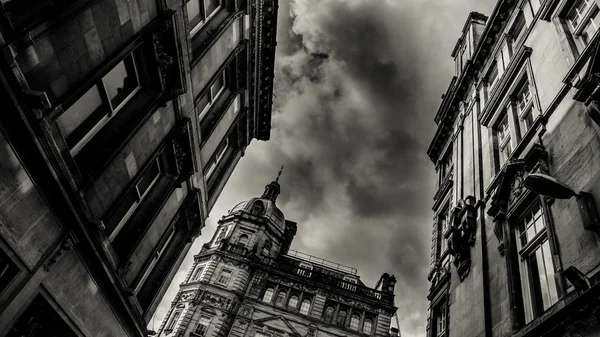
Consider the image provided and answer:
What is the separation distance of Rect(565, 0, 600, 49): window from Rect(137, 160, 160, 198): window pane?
47.9 feet

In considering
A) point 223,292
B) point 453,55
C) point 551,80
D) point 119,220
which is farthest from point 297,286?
point 551,80

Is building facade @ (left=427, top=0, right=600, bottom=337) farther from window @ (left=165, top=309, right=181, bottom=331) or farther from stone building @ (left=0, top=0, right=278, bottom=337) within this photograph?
window @ (left=165, top=309, right=181, bottom=331)

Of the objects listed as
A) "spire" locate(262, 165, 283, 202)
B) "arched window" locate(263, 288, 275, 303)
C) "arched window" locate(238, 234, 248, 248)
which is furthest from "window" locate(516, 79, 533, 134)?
"spire" locate(262, 165, 283, 202)

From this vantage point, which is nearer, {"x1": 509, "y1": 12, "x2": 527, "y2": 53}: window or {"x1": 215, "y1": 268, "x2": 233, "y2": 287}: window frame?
{"x1": 509, "y1": 12, "x2": 527, "y2": 53}: window

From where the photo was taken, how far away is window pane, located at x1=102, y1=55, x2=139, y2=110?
1155cm

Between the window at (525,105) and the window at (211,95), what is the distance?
12.6 m

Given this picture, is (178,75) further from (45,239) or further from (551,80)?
(551,80)

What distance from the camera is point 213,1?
1723cm

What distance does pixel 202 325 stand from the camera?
4306cm

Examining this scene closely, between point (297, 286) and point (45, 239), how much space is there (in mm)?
41349

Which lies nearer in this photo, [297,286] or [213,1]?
[213,1]

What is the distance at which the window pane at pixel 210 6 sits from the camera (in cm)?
1649

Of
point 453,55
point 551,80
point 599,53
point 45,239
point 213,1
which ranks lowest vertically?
point 45,239

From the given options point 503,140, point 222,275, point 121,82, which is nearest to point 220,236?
point 222,275
